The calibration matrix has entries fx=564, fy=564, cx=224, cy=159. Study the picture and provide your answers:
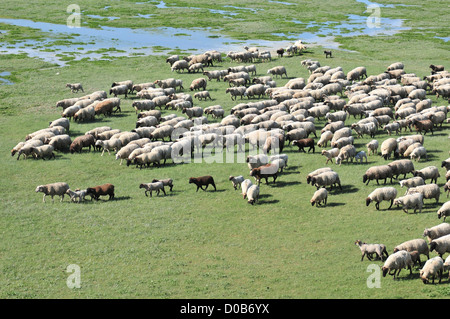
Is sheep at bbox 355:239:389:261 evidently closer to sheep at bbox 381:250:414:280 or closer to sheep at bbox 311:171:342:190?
sheep at bbox 381:250:414:280

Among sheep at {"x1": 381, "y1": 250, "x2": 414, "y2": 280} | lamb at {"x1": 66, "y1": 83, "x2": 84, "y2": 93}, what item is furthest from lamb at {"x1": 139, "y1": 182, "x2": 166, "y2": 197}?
lamb at {"x1": 66, "y1": 83, "x2": 84, "y2": 93}

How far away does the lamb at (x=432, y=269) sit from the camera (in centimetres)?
1973

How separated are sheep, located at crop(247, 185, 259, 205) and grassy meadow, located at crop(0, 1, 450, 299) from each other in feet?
1.26

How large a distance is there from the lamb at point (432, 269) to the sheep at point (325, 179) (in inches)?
386

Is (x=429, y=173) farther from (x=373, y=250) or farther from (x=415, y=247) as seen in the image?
(x=373, y=250)

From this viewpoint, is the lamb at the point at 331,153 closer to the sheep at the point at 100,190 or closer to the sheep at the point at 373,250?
the sheep at the point at 373,250

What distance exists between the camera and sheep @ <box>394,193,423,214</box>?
84.8 ft

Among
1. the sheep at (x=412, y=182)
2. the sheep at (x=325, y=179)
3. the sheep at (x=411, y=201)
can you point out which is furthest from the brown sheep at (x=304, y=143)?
the sheep at (x=411, y=201)

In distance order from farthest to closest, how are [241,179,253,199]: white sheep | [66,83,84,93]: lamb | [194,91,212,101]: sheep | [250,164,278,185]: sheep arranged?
[66,83,84,93]: lamb
[194,91,212,101]: sheep
[250,164,278,185]: sheep
[241,179,253,199]: white sheep
